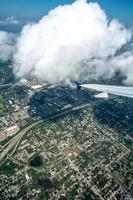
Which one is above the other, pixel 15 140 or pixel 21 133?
pixel 21 133

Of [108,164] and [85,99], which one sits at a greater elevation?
[85,99]

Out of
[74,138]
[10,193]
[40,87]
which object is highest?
[40,87]

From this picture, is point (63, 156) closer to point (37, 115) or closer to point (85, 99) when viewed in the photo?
point (37, 115)

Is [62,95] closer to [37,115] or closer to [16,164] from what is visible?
[37,115]

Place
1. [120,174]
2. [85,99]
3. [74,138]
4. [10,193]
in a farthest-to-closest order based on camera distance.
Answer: [85,99] → [74,138] → [120,174] → [10,193]

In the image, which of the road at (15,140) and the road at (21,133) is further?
the road at (21,133)

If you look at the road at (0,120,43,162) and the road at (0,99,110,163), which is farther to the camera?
the road at (0,99,110,163)

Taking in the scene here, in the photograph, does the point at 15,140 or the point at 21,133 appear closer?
the point at 15,140

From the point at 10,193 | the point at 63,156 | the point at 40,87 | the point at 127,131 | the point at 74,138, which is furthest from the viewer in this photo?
the point at 40,87

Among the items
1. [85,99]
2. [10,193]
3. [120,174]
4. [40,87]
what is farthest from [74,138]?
[40,87]

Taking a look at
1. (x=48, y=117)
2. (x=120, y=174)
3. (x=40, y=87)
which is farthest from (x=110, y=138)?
(x=40, y=87)

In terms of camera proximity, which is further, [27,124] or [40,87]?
[40,87]
